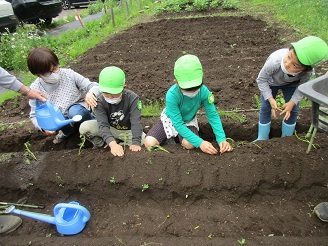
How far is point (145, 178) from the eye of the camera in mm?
2682

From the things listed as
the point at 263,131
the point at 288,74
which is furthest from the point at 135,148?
the point at 288,74

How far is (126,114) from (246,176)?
134cm

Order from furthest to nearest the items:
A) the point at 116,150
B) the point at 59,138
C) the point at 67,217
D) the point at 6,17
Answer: the point at 6,17, the point at 59,138, the point at 116,150, the point at 67,217

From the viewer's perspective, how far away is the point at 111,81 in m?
2.61

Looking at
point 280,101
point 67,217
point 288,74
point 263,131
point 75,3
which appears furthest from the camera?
point 75,3

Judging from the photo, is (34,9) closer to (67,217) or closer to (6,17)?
(6,17)

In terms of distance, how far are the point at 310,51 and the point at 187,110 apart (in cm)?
120

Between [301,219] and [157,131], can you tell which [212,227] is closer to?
[301,219]

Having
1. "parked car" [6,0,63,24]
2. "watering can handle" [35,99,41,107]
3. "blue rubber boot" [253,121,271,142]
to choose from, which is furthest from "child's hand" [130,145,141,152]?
"parked car" [6,0,63,24]

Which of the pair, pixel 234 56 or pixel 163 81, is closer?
pixel 163 81

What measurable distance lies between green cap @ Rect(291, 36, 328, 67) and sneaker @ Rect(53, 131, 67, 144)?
271 cm

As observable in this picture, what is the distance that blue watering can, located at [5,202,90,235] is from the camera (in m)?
2.37

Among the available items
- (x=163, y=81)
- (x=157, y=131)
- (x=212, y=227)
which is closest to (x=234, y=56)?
(x=163, y=81)

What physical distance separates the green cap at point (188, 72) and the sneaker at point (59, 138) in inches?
71.8
